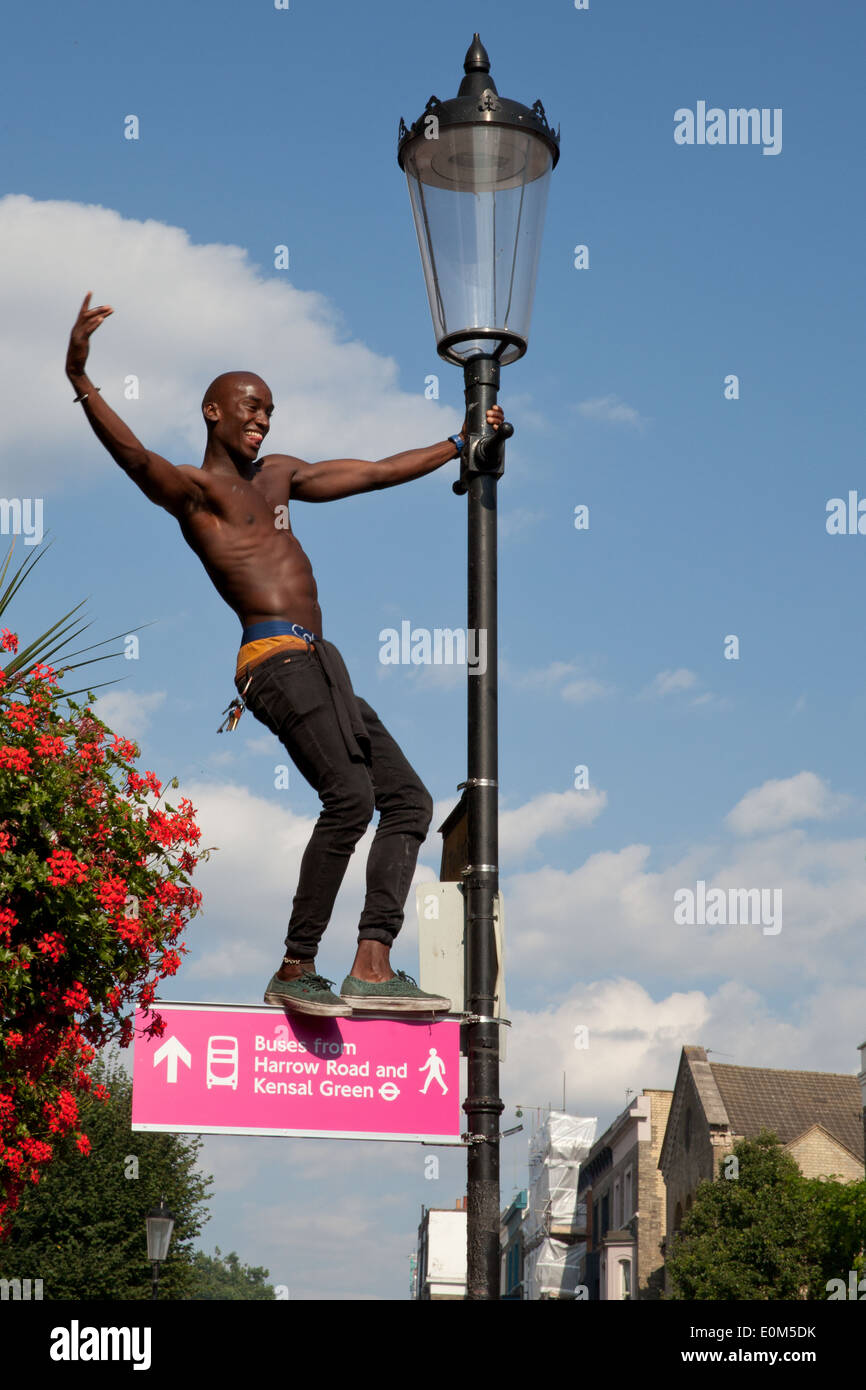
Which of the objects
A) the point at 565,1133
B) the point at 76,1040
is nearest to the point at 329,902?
the point at 76,1040

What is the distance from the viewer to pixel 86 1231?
112 feet

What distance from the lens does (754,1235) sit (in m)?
37.3

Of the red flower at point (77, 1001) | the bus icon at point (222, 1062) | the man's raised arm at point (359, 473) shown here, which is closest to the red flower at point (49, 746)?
the red flower at point (77, 1001)

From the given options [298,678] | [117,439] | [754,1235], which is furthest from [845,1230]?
[117,439]

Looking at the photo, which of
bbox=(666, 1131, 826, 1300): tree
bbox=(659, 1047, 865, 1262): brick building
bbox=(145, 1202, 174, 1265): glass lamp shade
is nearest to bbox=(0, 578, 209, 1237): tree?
bbox=(145, 1202, 174, 1265): glass lamp shade

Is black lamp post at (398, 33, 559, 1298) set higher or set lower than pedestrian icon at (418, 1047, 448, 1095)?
higher

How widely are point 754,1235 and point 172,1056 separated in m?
35.6

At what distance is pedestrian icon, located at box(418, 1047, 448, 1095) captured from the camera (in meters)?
5.35

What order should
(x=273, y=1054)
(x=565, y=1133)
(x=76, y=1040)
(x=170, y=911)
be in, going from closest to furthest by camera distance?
(x=273, y=1054), (x=170, y=911), (x=76, y=1040), (x=565, y=1133)

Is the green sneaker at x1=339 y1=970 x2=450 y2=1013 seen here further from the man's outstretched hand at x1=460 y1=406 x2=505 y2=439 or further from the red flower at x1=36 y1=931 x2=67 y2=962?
the red flower at x1=36 y1=931 x2=67 y2=962

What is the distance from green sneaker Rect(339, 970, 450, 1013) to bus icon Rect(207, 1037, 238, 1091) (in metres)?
0.46

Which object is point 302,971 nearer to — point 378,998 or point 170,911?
point 378,998
